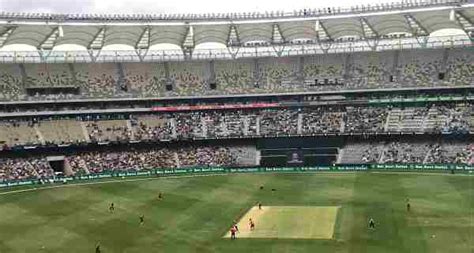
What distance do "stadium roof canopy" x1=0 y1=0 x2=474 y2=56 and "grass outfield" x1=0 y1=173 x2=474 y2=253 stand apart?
26.4m

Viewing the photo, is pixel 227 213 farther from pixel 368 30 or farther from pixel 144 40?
pixel 368 30

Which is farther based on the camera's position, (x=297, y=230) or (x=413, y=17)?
(x=413, y=17)

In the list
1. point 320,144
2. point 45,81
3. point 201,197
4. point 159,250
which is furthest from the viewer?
point 45,81

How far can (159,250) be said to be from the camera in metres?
42.0

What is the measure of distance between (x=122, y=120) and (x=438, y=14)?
1875 inches

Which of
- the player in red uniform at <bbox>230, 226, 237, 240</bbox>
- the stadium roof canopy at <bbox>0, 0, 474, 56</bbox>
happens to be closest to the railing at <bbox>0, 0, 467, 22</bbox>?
the stadium roof canopy at <bbox>0, 0, 474, 56</bbox>

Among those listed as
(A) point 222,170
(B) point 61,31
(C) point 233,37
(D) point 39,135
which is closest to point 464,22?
(C) point 233,37

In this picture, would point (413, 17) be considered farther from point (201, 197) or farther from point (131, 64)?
point (201, 197)

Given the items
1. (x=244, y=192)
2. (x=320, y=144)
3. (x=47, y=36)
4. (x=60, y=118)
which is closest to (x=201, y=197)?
(x=244, y=192)

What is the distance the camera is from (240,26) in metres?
97.8

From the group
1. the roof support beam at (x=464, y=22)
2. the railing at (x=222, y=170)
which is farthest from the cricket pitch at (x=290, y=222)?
the roof support beam at (x=464, y=22)

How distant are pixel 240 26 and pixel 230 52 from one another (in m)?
9.29

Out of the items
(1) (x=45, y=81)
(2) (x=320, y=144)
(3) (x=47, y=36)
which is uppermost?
(3) (x=47, y=36)

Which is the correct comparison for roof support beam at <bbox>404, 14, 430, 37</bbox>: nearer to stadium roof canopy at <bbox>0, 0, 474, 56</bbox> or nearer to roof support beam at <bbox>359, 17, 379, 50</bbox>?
stadium roof canopy at <bbox>0, 0, 474, 56</bbox>
